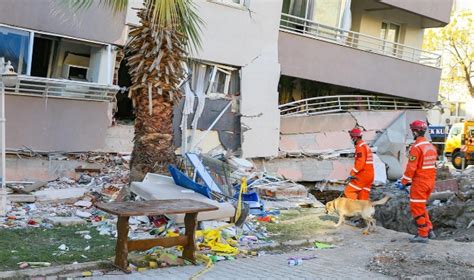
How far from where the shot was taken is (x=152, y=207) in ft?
21.2

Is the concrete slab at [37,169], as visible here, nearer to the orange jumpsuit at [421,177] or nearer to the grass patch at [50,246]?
the grass patch at [50,246]

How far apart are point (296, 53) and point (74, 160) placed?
7.02 m

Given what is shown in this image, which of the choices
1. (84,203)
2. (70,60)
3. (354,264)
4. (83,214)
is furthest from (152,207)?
(70,60)

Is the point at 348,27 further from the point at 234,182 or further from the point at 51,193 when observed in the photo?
the point at 51,193

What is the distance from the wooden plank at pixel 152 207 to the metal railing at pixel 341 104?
9432mm

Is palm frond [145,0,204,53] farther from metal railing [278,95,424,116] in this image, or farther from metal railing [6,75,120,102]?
metal railing [278,95,424,116]

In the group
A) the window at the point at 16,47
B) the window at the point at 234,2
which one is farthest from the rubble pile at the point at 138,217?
the window at the point at 234,2

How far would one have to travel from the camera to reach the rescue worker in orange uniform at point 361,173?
1010cm

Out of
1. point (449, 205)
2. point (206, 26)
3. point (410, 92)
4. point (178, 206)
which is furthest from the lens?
point (410, 92)

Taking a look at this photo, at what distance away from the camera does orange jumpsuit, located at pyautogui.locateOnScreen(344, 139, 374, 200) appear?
33.1ft

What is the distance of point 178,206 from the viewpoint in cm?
669

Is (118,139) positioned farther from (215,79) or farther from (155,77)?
(155,77)

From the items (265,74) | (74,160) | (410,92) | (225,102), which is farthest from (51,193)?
(410,92)

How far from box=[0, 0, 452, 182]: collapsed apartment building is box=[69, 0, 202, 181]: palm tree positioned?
257 centimetres
